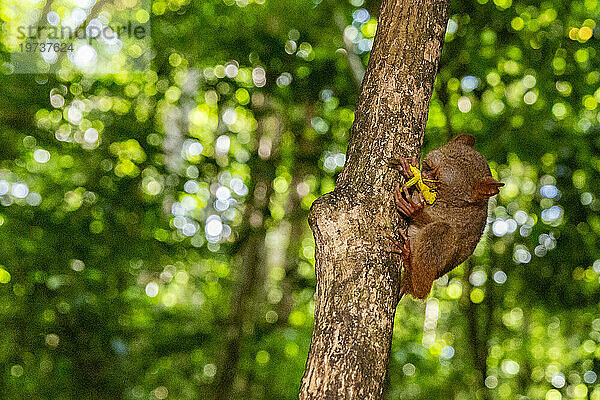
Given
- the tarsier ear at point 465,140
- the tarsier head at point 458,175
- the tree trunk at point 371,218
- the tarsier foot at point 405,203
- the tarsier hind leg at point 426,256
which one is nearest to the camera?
the tree trunk at point 371,218

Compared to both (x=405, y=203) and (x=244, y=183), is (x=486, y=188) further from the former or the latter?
(x=244, y=183)

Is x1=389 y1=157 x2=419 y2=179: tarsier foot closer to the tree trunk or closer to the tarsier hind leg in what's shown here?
the tree trunk

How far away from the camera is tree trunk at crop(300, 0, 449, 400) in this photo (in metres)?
1.60

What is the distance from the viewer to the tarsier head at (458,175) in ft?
7.67

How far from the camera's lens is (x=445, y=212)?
2.37 m

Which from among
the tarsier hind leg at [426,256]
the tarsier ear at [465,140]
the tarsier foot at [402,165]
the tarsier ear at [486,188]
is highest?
the tarsier ear at [465,140]

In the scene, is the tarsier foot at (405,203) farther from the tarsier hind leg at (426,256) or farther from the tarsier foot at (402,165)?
the tarsier hind leg at (426,256)

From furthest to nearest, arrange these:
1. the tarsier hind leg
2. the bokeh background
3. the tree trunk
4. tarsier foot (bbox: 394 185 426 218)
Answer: the bokeh background → the tarsier hind leg → tarsier foot (bbox: 394 185 426 218) → the tree trunk

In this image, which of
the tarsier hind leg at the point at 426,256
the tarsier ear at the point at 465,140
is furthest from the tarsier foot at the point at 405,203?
the tarsier ear at the point at 465,140

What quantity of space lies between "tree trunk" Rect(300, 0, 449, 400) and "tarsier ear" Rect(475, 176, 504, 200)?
461mm

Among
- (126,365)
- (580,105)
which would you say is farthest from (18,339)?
(580,105)

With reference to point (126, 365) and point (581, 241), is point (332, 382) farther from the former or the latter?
point (581, 241)

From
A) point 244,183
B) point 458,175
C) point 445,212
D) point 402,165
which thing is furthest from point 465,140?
point 244,183

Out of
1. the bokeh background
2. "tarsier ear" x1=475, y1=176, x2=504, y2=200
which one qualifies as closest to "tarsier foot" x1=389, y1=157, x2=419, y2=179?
"tarsier ear" x1=475, y1=176, x2=504, y2=200
